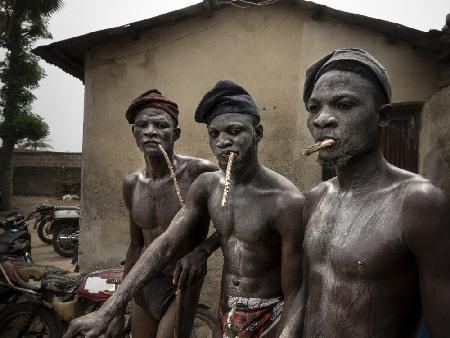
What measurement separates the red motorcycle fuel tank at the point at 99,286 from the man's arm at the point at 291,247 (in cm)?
303

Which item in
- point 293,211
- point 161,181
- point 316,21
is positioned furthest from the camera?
point 316,21

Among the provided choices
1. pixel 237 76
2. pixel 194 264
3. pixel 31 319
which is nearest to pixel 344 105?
pixel 194 264

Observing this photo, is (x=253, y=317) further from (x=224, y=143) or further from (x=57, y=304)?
(x=57, y=304)

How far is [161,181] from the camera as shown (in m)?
3.39

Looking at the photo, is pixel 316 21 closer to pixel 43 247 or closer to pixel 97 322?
pixel 97 322

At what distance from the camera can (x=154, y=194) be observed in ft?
11.0

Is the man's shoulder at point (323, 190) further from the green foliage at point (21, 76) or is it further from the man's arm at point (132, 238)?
the green foliage at point (21, 76)

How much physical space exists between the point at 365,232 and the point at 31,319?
437cm

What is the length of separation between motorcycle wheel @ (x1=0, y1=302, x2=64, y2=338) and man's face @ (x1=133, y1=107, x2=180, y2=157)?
2.69 m

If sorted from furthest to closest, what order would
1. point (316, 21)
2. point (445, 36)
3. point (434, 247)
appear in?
point (316, 21)
point (445, 36)
point (434, 247)

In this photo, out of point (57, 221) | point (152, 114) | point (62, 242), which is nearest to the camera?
point (152, 114)

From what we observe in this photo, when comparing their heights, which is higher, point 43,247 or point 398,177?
point 398,177

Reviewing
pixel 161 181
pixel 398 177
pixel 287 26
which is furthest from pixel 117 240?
pixel 398 177

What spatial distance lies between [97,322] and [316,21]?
17.3 ft
